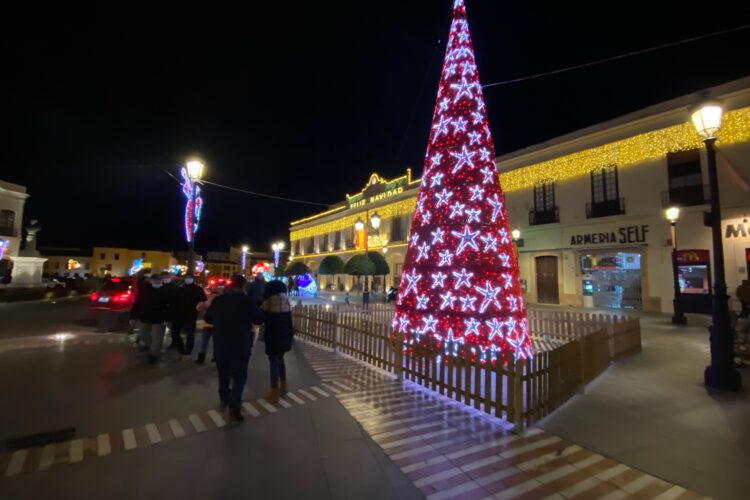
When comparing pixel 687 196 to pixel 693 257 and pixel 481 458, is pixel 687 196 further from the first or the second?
pixel 481 458

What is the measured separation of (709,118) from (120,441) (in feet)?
30.3

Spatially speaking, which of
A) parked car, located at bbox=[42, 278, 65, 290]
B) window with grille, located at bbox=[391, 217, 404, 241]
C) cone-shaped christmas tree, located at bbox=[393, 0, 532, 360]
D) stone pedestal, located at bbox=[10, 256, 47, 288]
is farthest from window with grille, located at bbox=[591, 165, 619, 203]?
parked car, located at bbox=[42, 278, 65, 290]

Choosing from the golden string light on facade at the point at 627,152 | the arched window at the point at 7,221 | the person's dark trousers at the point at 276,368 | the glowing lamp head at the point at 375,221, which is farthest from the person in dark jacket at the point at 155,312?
the arched window at the point at 7,221

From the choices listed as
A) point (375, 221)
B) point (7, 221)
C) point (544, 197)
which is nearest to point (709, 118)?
point (375, 221)

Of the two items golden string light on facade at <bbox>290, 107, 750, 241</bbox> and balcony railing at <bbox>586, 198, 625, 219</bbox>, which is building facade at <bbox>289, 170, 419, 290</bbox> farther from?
balcony railing at <bbox>586, 198, 625, 219</bbox>

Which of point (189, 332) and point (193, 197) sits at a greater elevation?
point (193, 197)

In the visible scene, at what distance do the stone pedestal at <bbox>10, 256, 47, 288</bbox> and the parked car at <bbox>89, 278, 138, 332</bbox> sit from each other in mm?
24193

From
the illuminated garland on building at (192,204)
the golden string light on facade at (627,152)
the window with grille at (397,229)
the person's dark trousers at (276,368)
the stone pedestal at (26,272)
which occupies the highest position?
the golden string light on facade at (627,152)

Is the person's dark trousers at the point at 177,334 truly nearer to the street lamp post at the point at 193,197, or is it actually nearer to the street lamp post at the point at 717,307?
the street lamp post at the point at 193,197

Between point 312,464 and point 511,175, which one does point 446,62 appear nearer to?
point 312,464

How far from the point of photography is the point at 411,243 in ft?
24.2

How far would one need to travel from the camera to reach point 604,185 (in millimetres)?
16859

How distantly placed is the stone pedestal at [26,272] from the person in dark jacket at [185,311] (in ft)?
97.2

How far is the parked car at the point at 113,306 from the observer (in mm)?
10484
